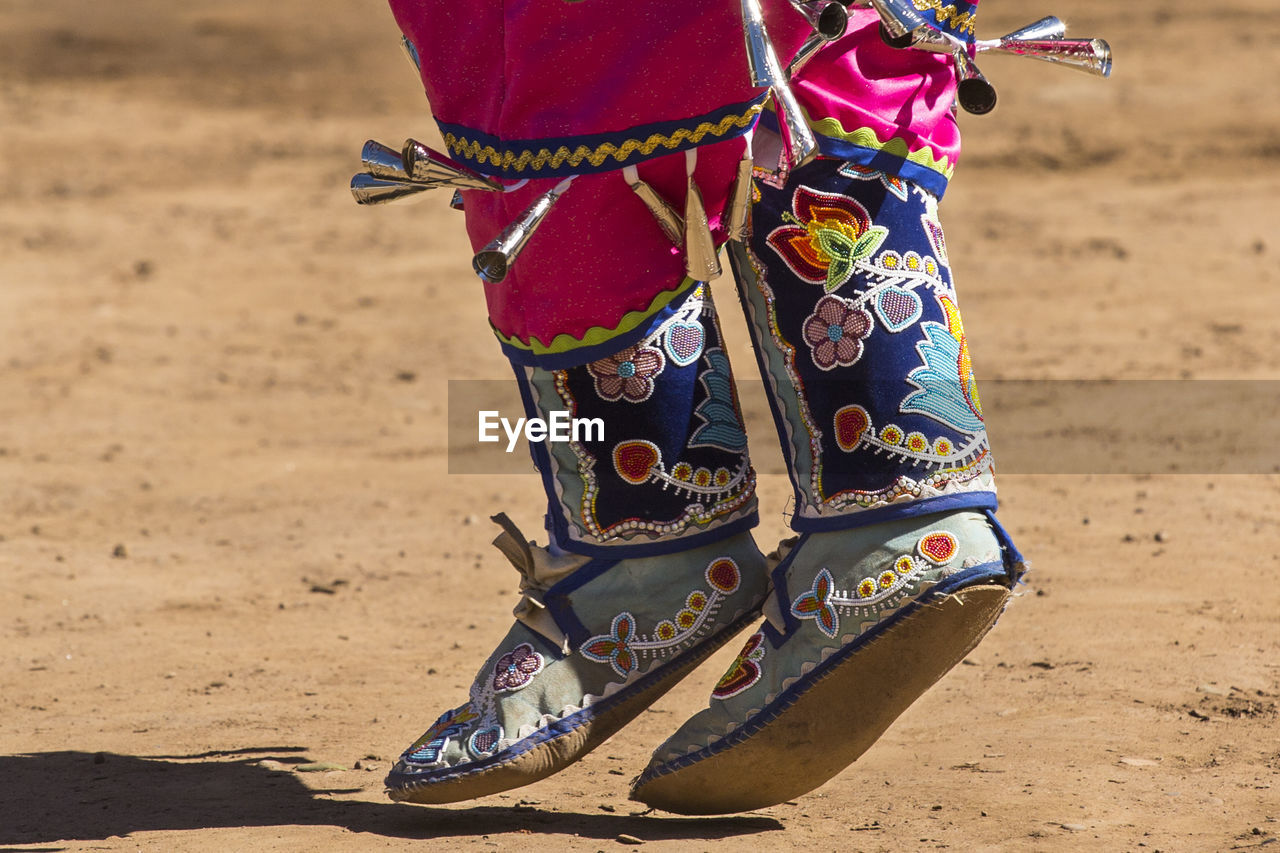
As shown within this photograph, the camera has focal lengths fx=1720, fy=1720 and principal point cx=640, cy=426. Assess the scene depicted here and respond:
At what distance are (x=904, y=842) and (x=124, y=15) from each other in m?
11.8

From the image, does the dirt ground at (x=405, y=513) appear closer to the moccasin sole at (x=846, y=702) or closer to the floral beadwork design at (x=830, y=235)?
the moccasin sole at (x=846, y=702)

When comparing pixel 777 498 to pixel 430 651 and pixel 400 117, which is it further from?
pixel 400 117

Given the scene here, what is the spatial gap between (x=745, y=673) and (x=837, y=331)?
0.47m

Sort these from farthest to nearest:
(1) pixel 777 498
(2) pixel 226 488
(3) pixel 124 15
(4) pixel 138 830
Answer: (3) pixel 124 15 → (2) pixel 226 488 → (1) pixel 777 498 → (4) pixel 138 830

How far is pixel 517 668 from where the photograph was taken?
236 centimetres

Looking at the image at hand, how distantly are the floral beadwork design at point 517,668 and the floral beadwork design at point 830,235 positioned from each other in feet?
2.11

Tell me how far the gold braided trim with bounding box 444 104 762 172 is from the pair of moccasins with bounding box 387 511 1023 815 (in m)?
0.54

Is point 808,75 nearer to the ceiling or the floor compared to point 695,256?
nearer to the ceiling

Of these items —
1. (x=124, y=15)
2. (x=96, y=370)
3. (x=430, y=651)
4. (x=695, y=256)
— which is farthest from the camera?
(x=124, y=15)

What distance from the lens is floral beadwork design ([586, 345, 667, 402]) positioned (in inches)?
89.0

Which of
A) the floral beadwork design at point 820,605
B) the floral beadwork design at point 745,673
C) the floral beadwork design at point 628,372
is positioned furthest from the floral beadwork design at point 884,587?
the floral beadwork design at point 628,372

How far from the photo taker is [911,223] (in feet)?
7.32

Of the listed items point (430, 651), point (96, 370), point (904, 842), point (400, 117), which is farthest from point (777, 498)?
point (400, 117)

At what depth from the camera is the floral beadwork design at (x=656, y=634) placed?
2340 mm
